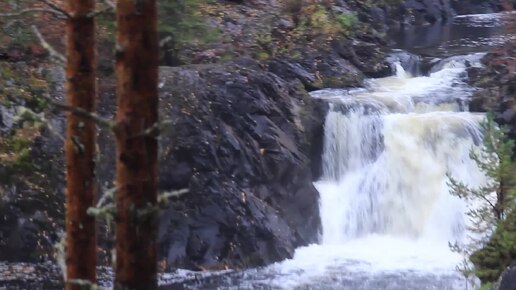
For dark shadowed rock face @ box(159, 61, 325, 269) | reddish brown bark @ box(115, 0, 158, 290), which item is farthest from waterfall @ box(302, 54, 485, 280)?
reddish brown bark @ box(115, 0, 158, 290)

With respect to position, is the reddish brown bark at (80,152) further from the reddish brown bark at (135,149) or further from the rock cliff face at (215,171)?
the rock cliff face at (215,171)

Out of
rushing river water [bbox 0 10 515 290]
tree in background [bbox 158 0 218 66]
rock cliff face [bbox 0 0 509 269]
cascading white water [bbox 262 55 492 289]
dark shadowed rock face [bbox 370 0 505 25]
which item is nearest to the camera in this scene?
rushing river water [bbox 0 10 515 290]

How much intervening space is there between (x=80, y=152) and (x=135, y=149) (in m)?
1.69

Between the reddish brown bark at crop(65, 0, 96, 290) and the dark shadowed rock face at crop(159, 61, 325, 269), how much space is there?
24.2ft

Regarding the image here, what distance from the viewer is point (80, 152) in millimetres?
5293

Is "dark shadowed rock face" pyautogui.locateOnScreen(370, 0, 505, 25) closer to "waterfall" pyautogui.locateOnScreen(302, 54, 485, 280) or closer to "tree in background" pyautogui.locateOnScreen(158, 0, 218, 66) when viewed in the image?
"waterfall" pyautogui.locateOnScreen(302, 54, 485, 280)

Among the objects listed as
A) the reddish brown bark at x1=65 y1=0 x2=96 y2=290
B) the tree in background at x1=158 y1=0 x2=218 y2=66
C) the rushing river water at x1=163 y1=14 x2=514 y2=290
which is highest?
the tree in background at x1=158 y1=0 x2=218 y2=66

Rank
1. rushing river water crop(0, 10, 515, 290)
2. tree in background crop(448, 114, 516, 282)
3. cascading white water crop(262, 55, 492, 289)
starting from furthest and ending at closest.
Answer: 1. cascading white water crop(262, 55, 492, 289)
2. rushing river water crop(0, 10, 515, 290)
3. tree in background crop(448, 114, 516, 282)

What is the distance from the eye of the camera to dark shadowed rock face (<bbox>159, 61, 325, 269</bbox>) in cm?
1323

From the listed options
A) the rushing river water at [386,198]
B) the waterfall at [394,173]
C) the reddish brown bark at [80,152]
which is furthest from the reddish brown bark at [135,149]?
the waterfall at [394,173]

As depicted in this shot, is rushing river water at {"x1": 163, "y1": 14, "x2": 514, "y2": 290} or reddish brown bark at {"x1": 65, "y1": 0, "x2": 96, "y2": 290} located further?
rushing river water at {"x1": 163, "y1": 14, "x2": 514, "y2": 290}

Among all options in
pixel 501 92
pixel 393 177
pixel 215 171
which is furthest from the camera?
pixel 501 92

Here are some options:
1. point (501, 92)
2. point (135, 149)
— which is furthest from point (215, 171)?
point (135, 149)

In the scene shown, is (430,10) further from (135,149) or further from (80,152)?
(135,149)
